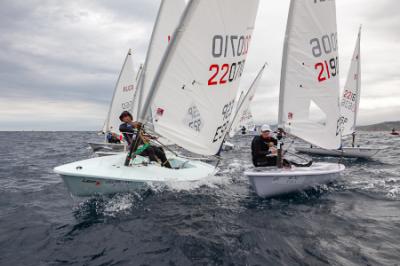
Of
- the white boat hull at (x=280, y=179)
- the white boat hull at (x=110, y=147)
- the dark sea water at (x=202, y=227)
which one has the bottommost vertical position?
the dark sea water at (x=202, y=227)

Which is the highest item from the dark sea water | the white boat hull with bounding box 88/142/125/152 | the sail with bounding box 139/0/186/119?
the sail with bounding box 139/0/186/119

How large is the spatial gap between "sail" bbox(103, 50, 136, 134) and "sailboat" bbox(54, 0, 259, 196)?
9480mm

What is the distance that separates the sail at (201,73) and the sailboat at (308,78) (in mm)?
1352

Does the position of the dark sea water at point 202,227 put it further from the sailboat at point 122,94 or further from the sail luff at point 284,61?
the sailboat at point 122,94

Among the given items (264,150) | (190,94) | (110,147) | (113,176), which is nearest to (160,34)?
(190,94)

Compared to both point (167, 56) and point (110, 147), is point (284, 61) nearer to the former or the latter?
point (167, 56)

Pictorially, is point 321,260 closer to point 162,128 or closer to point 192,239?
point 192,239

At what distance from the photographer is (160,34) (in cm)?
1017

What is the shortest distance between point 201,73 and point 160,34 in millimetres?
4513

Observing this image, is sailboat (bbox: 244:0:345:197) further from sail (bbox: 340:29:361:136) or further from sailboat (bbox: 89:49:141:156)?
sailboat (bbox: 89:49:141:156)

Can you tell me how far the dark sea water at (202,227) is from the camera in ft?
14.0

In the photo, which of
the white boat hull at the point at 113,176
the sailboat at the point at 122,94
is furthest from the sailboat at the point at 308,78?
the sailboat at the point at 122,94

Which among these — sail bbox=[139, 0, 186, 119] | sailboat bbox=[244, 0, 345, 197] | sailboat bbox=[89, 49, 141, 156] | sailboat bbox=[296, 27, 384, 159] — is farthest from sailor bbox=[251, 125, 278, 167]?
sailboat bbox=[89, 49, 141, 156]

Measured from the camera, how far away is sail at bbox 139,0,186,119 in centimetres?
A: 983
